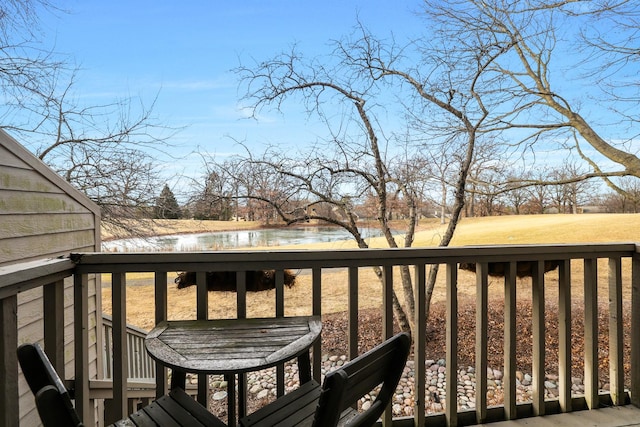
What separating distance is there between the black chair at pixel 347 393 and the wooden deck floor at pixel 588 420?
1.10 meters

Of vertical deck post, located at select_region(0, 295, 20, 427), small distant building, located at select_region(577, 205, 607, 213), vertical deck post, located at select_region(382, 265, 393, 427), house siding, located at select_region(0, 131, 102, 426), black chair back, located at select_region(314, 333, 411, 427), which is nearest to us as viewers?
black chair back, located at select_region(314, 333, 411, 427)

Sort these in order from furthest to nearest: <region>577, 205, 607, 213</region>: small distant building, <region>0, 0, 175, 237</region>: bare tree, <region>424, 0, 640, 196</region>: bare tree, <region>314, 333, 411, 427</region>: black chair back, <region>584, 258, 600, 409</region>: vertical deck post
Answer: <region>577, 205, 607, 213</region>: small distant building < <region>424, 0, 640, 196</region>: bare tree < <region>0, 0, 175, 237</region>: bare tree < <region>584, 258, 600, 409</region>: vertical deck post < <region>314, 333, 411, 427</region>: black chair back

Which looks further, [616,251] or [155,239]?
[155,239]

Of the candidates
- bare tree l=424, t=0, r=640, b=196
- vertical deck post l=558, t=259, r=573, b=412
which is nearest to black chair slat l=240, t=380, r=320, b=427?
vertical deck post l=558, t=259, r=573, b=412

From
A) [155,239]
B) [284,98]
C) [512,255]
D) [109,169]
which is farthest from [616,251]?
[109,169]

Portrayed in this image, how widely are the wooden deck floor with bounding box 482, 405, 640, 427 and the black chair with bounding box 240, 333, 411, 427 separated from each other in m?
1.10

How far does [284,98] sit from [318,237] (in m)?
2.50

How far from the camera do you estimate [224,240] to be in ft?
18.7

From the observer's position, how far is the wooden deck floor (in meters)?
1.75

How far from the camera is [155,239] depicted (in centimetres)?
614

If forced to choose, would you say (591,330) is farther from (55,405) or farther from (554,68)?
(554,68)

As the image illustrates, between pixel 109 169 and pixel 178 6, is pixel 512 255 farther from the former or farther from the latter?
pixel 178 6

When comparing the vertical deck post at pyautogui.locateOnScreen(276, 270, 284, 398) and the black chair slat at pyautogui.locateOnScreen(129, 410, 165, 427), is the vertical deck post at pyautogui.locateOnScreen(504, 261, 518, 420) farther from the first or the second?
the black chair slat at pyautogui.locateOnScreen(129, 410, 165, 427)

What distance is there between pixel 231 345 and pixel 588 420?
1842 mm
